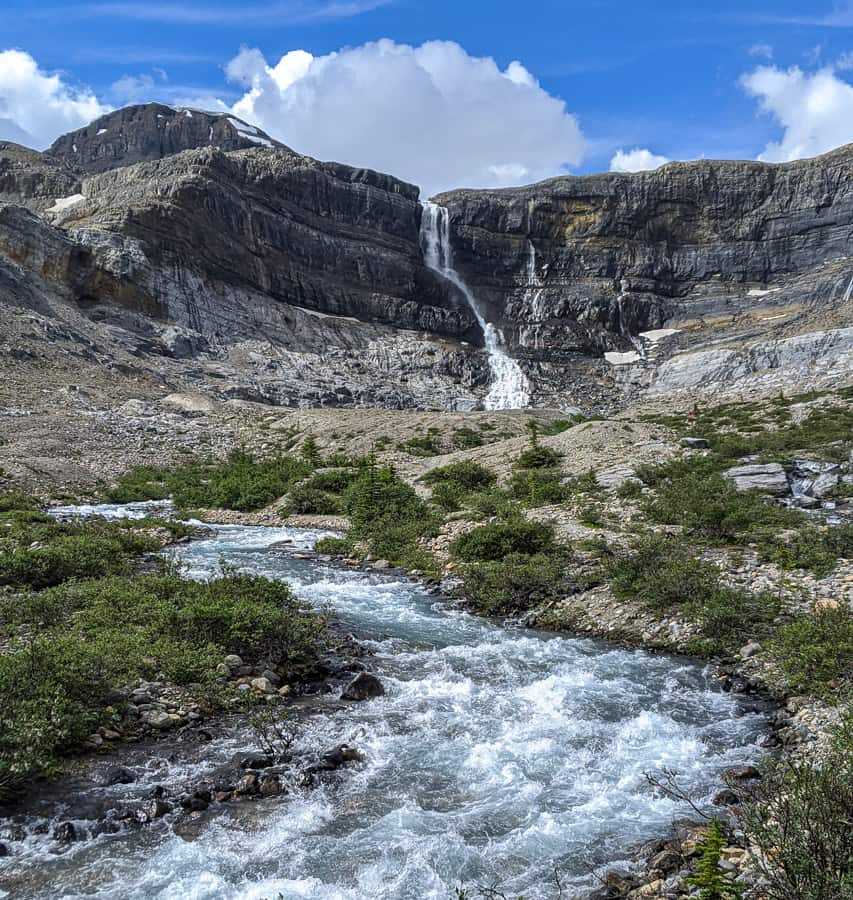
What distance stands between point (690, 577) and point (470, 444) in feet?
82.2

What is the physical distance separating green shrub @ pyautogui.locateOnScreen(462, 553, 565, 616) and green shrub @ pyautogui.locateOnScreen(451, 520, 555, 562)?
980mm

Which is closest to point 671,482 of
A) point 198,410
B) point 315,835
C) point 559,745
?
point 559,745

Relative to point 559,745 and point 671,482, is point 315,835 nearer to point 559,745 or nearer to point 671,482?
point 559,745

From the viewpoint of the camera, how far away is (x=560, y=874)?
6.21 meters

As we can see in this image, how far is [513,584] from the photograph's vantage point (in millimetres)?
15016

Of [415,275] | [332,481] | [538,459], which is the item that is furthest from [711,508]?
[415,275]

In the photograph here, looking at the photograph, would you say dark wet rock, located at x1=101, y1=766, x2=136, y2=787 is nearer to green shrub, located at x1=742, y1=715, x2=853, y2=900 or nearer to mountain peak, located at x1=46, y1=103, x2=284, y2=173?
green shrub, located at x1=742, y1=715, x2=853, y2=900

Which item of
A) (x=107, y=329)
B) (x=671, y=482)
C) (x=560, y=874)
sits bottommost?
(x=560, y=874)

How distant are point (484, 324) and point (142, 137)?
298 feet

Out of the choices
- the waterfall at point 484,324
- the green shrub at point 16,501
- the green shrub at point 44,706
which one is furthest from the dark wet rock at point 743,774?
the waterfall at point 484,324

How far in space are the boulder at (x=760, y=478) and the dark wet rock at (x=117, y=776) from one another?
18.2 meters

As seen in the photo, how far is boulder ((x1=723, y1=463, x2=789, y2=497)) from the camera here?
20.4m

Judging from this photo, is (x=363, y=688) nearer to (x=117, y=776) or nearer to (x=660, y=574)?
(x=117, y=776)

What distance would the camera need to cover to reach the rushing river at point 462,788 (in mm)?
6082
